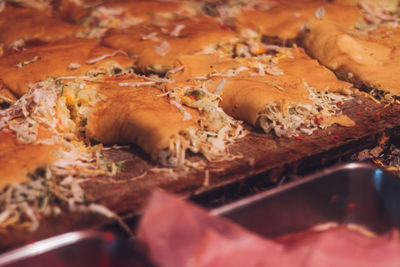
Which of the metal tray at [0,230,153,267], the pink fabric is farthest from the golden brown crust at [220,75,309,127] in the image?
the metal tray at [0,230,153,267]

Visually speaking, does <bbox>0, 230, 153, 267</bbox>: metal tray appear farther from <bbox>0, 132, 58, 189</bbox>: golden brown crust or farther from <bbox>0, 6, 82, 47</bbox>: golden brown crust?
<bbox>0, 6, 82, 47</bbox>: golden brown crust

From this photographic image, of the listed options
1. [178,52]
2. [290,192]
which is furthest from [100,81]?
[290,192]

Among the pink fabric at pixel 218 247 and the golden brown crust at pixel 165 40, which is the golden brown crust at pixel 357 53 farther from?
the pink fabric at pixel 218 247

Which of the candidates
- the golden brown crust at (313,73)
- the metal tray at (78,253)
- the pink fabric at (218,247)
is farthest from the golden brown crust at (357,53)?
the metal tray at (78,253)

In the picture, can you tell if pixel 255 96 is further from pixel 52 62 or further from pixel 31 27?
pixel 31 27

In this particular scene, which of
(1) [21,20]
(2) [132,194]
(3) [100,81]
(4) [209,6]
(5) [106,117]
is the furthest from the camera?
(4) [209,6]

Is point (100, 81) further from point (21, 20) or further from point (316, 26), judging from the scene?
point (316, 26)
